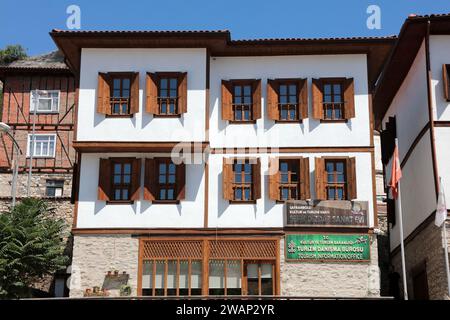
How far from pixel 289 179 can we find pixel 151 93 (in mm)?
5566

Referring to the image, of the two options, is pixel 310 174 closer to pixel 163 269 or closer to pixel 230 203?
pixel 230 203

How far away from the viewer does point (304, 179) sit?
24312 mm

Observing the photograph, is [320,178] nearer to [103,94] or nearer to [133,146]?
[133,146]

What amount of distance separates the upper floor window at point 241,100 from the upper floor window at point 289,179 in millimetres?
1861

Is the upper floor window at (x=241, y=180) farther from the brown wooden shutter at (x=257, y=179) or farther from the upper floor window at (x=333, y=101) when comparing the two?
the upper floor window at (x=333, y=101)

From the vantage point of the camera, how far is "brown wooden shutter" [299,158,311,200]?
2419 centimetres

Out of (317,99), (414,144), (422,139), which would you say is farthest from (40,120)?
(422,139)

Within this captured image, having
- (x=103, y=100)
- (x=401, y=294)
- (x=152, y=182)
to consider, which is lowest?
(x=401, y=294)

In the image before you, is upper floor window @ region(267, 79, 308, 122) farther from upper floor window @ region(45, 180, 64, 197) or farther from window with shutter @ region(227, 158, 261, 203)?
upper floor window @ region(45, 180, 64, 197)

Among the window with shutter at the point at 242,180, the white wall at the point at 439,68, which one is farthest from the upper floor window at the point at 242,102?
the white wall at the point at 439,68

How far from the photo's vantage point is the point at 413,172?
86.3 feet

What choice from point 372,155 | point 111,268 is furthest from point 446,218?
point 111,268

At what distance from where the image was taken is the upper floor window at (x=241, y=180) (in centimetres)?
2433

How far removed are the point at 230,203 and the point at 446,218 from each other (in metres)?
6.95
